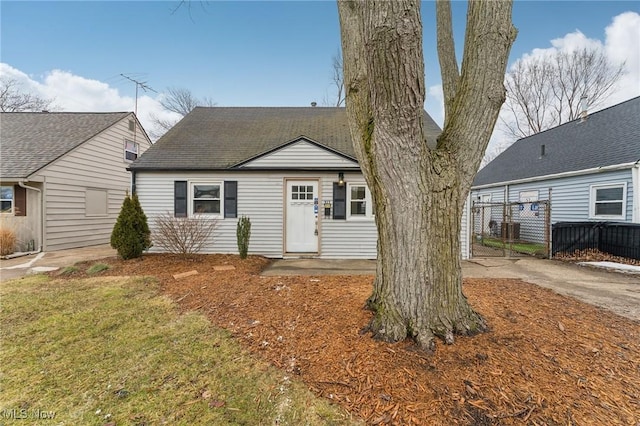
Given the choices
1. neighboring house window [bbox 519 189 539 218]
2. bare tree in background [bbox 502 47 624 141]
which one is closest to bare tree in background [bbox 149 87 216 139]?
neighboring house window [bbox 519 189 539 218]

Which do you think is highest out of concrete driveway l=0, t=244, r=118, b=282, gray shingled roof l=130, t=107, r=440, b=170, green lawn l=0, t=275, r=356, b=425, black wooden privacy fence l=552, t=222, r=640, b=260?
gray shingled roof l=130, t=107, r=440, b=170

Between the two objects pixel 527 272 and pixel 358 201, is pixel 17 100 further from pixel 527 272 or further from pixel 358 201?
pixel 527 272

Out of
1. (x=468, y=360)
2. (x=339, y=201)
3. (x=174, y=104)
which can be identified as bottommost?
(x=468, y=360)

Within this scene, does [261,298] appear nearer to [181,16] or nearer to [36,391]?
[36,391]

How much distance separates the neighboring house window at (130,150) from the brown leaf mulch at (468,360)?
11.9 metres

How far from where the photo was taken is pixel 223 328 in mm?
3193

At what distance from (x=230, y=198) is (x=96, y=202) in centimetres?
698

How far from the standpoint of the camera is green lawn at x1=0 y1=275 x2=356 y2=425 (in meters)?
1.92

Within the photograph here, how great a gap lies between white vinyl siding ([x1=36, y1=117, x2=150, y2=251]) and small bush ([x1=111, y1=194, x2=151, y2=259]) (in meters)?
2.77

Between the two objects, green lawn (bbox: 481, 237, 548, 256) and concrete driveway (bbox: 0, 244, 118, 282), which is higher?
green lawn (bbox: 481, 237, 548, 256)

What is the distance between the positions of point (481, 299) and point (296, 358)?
2.82 metres

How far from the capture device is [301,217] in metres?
8.10

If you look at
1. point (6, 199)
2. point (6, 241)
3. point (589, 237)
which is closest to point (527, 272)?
point (589, 237)

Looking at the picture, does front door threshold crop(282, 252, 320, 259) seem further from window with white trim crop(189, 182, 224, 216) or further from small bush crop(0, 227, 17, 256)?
small bush crop(0, 227, 17, 256)
